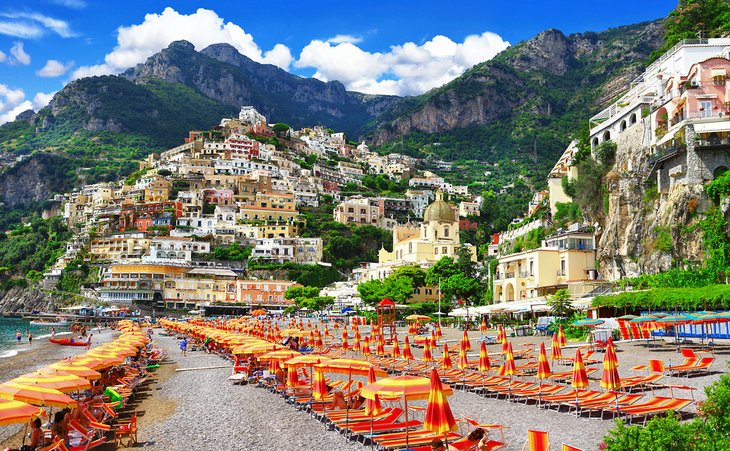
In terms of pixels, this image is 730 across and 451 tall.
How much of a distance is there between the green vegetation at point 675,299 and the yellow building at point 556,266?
9313 millimetres

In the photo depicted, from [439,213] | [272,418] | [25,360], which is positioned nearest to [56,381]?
[272,418]

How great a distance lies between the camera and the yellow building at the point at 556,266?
44031mm

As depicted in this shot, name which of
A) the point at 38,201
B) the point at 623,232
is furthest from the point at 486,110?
the point at 623,232

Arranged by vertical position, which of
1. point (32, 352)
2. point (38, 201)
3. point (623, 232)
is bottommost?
point (32, 352)

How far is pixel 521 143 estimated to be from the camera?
176m

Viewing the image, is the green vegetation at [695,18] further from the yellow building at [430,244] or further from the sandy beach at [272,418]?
the sandy beach at [272,418]

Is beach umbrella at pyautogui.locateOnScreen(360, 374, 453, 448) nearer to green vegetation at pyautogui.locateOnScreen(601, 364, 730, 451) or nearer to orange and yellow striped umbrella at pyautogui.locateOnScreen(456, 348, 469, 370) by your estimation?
green vegetation at pyautogui.locateOnScreen(601, 364, 730, 451)

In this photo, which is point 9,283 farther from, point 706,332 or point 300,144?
point 706,332

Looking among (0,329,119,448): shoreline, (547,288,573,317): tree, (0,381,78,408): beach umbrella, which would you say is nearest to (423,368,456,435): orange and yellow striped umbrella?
(0,381,78,408): beach umbrella

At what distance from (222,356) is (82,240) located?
8519 cm

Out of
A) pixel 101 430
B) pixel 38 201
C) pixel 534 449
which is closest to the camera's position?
pixel 534 449

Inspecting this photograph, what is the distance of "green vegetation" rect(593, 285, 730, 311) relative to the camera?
27281 mm

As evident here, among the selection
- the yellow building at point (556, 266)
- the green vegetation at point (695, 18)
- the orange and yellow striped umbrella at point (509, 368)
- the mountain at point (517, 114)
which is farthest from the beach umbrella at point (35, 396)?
the mountain at point (517, 114)

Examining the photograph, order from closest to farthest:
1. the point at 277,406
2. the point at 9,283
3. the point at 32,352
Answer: the point at 277,406
the point at 32,352
the point at 9,283
